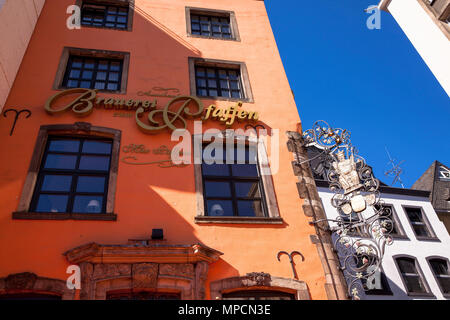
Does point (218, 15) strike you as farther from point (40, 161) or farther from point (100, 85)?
point (40, 161)

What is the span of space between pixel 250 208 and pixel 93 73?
634 cm

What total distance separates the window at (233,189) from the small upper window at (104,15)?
667 centimetres

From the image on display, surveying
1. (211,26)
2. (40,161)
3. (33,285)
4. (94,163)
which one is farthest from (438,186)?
(33,285)

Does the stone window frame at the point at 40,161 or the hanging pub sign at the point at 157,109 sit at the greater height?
the hanging pub sign at the point at 157,109

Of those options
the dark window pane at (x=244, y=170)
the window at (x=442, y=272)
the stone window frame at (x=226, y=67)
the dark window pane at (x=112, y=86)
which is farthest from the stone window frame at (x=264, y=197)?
the window at (x=442, y=272)

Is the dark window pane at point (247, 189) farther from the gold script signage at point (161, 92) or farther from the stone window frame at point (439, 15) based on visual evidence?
Result: the stone window frame at point (439, 15)

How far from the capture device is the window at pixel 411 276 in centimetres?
1662

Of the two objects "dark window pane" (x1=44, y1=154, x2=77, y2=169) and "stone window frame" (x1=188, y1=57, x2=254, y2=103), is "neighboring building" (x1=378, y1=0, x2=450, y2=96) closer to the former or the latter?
"stone window frame" (x1=188, y1=57, x2=254, y2=103)

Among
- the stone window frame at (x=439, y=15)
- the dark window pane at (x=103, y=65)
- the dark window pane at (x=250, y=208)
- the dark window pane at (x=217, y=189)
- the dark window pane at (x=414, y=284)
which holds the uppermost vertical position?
the dark window pane at (x=103, y=65)

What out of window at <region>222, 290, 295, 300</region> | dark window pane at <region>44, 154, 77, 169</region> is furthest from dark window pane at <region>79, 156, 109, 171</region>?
window at <region>222, 290, 295, 300</region>

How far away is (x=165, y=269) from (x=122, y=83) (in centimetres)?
575

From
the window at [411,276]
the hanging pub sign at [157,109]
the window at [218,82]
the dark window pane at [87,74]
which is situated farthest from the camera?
the window at [411,276]

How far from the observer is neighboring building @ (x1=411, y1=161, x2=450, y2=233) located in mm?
21531
